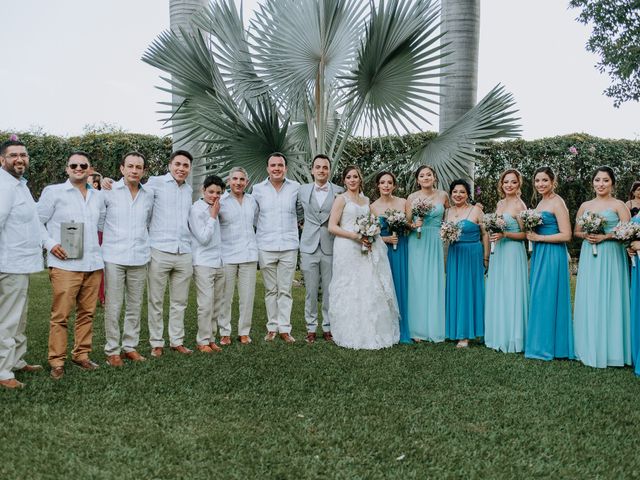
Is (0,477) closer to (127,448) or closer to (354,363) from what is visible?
(127,448)

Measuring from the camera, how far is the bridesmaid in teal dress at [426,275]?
709 cm

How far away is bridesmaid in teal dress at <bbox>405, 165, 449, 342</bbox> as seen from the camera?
7.09 m

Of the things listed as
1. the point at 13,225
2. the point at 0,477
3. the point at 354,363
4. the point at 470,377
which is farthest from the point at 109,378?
the point at 470,377

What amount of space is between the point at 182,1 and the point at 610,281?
24.7ft

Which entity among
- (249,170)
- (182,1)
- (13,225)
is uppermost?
(182,1)

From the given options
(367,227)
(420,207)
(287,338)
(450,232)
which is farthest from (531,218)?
(287,338)

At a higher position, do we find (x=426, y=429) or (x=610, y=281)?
(x=610, y=281)

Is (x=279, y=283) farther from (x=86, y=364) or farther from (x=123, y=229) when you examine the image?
(x=86, y=364)

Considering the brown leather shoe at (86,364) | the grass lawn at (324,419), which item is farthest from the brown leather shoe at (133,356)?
the brown leather shoe at (86,364)

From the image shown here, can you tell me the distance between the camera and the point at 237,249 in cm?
680

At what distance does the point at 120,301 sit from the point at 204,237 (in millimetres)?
Result: 1101

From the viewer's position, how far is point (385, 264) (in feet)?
23.1

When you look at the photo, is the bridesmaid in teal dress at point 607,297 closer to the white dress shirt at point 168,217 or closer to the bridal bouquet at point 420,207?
the bridal bouquet at point 420,207

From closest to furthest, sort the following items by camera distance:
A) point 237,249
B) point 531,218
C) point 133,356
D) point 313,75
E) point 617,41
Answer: point 133,356
point 531,218
point 237,249
point 313,75
point 617,41
